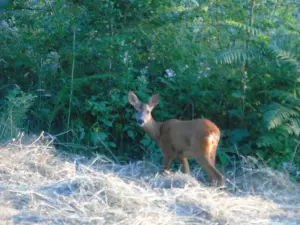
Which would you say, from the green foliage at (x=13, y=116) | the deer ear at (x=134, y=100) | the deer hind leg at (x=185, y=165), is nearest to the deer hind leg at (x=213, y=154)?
the deer hind leg at (x=185, y=165)

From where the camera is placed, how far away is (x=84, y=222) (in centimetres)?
574

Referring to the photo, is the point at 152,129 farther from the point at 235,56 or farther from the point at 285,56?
the point at 285,56

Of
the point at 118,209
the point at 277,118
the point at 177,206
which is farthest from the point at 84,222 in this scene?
the point at 277,118

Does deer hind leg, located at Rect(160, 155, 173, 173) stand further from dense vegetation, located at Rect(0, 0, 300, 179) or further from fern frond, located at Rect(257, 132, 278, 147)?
fern frond, located at Rect(257, 132, 278, 147)

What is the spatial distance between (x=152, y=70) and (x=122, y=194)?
135 inches

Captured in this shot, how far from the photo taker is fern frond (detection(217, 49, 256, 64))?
323 inches

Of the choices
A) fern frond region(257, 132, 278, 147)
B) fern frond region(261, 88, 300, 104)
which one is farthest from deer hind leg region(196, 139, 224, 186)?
fern frond region(261, 88, 300, 104)

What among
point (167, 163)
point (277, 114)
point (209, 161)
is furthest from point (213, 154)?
point (277, 114)

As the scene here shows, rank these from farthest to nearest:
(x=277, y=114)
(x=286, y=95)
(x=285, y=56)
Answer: (x=285, y=56) < (x=286, y=95) < (x=277, y=114)

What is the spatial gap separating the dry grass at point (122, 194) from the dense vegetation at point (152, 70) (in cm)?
64

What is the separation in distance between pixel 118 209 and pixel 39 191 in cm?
87

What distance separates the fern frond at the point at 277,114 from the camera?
777cm

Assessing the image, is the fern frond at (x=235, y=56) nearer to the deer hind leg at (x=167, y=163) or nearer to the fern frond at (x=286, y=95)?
the fern frond at (x=286, y=95)

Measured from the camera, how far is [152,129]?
8617 mm
